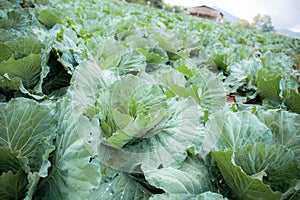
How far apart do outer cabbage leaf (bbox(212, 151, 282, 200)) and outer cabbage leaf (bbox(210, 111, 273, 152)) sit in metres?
0.15

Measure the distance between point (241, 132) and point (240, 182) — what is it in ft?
0.91

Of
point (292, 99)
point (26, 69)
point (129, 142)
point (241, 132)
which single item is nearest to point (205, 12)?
point (292, 99)

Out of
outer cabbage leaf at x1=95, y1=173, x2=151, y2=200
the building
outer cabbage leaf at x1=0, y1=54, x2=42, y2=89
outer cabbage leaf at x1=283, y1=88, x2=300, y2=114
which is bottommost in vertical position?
the building

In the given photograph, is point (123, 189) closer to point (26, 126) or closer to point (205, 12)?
point (26, 126)

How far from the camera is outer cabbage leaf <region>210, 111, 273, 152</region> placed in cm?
116

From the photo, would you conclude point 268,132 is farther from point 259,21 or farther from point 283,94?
point 259,21

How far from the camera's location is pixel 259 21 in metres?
30.2

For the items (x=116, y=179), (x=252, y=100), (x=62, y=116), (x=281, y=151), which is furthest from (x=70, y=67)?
(x=252, y=100)

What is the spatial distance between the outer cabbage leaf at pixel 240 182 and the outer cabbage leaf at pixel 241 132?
15 cm

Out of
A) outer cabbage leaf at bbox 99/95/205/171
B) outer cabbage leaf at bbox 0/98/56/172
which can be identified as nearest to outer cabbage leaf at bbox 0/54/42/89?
outer cabbage leaf at bbox 0/98/56/172

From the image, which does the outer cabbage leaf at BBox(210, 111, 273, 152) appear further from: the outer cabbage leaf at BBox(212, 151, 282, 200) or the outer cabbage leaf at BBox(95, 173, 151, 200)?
the outer cabbage leaf at BBox(95, 173, 151, 200)

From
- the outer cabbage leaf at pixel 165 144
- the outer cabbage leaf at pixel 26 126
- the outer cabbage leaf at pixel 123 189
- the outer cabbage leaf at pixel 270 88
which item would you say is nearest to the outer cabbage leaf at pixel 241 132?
the outer cabbage leaf at pixel 165 144

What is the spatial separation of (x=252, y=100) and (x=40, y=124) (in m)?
1.80

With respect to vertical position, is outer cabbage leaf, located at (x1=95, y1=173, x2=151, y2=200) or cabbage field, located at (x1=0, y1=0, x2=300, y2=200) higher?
cabbage field, located at (x1=0, y1=0, x2=300, y2=200)
